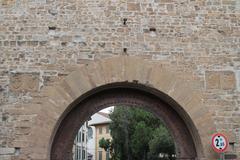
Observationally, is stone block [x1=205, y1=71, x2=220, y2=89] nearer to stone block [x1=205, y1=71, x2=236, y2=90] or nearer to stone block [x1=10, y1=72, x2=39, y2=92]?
stone block [x1=205, y1=71, x2=236, y2=90]

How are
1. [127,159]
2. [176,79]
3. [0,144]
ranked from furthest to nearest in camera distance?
[127,159] → [176,79] → [0,144]

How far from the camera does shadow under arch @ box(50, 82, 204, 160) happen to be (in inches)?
273

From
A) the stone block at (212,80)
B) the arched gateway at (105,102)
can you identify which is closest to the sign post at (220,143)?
the arched gateway at (105,102)

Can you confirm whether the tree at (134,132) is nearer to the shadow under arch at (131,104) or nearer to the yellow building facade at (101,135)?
the yellow building facade at (101,135)

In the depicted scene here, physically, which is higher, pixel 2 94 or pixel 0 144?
pixel 2 94

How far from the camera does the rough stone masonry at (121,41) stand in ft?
22.1

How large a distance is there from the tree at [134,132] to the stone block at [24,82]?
13892mm

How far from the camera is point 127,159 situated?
2483cm

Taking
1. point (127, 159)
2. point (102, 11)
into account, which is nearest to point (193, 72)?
point (102, 11)

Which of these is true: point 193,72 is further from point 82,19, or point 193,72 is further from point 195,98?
point 82,19

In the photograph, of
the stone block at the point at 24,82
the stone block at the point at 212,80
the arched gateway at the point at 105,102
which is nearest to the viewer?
the arched gateway at the point at 105,102

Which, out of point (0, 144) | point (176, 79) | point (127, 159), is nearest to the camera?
point (0, 144)

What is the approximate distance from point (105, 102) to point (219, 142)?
2682 millimetres

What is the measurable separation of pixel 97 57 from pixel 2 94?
2.15 meters
